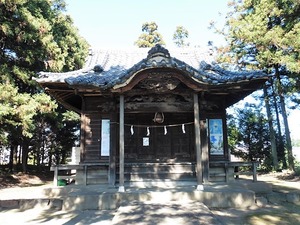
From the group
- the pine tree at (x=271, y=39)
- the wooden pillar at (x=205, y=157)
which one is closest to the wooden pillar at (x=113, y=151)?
the wooden pillar at (x=205, y=157)

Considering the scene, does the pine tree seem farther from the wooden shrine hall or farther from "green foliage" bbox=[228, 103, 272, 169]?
the wooden shrine hall

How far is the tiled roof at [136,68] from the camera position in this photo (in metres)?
8.61

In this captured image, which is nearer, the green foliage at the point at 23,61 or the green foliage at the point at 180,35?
the green foliage at the point at 23,61

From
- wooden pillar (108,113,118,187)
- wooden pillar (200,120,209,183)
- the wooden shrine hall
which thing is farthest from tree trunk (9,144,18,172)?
wooden pillar (200,120,209,183)

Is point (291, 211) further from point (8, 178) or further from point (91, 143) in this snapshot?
point (8, 178)

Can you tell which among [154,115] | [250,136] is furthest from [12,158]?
[250,136]

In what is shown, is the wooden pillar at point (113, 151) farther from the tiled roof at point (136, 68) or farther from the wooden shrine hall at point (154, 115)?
the tiled roof at point (136, 68)

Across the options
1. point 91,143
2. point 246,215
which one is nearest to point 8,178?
point 91,143

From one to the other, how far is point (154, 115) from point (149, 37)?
24024 millimetres

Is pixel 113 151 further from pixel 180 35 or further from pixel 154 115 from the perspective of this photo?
pixel 180 35

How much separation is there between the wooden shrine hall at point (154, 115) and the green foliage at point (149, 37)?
21619 millimetres

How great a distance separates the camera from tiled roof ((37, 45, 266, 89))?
8.61 meters

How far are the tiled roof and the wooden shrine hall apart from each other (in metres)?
0.03

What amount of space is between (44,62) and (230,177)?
13.6 meters
